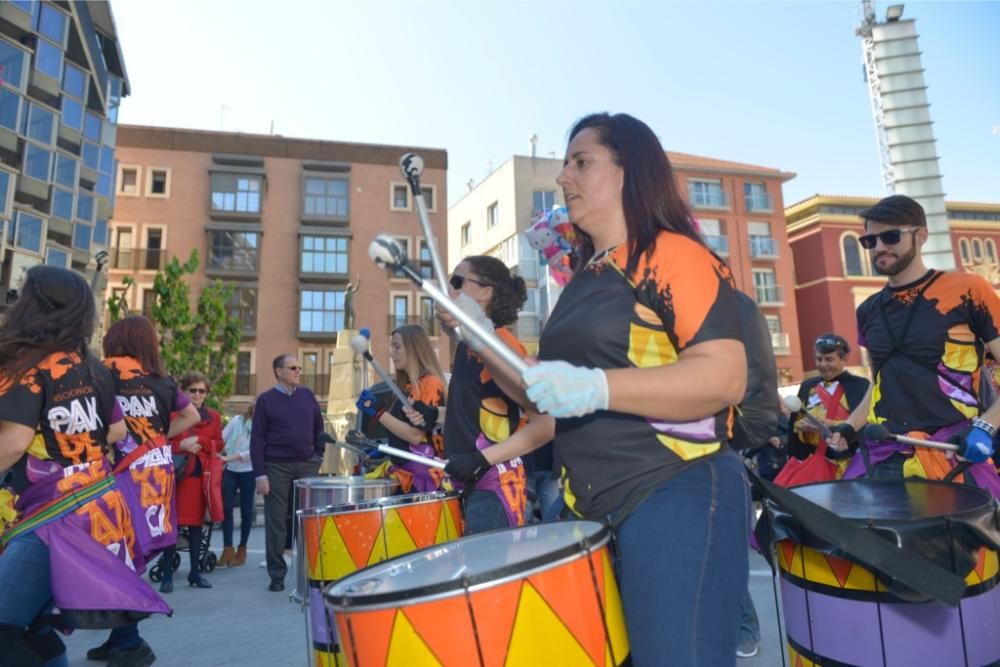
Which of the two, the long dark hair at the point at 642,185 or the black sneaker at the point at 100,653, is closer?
the long dark hair at the point at 642,185

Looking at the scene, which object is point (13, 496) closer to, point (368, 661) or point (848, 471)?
point (368, 661)

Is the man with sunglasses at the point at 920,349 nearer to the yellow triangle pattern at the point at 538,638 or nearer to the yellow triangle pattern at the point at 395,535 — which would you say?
the yellow triangle pattern at the point at 395,535

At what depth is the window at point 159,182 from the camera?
3362 centimetres

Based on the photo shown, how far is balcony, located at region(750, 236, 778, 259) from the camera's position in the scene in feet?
123

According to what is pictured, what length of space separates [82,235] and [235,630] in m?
22.9

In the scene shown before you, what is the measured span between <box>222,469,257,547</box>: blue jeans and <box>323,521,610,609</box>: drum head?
6.79 meters

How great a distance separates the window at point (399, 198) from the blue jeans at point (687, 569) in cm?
→ 3523

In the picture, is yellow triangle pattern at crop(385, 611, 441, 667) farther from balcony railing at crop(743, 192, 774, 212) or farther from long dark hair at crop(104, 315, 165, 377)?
balcony railing at crop(743, 192, 774, 212)

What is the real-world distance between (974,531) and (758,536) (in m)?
0.56

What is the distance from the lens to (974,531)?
185 cm

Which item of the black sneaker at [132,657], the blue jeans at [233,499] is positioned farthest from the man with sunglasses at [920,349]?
the blue jeans at [233,499]

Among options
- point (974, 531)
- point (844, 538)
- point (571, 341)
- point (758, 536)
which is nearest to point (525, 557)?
point (571, 341)

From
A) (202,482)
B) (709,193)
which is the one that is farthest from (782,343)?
(202,482)

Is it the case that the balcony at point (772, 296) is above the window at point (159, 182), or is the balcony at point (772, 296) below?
below
